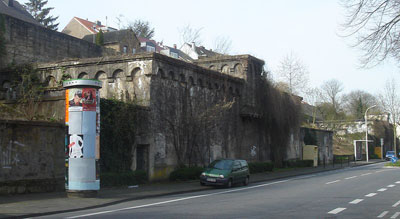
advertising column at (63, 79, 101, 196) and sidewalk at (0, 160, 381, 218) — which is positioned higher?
advertising column at (63, 79, 101, 196)

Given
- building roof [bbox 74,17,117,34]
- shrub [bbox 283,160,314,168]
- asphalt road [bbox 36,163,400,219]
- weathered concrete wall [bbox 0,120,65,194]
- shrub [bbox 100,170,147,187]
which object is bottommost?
shrub [bbox 283,160,314,168]

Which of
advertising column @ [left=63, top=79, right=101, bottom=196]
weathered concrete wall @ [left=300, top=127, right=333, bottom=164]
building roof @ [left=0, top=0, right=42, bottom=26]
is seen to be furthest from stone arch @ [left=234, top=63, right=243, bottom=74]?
building roof @ [left=0, top=0, right=42, bottom=26]

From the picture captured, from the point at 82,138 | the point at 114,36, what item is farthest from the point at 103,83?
the point at 114,36

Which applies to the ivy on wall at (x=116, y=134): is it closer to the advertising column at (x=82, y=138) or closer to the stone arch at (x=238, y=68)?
the advertising column at (x=82, y=138)

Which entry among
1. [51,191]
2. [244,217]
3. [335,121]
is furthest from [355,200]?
[335,121]

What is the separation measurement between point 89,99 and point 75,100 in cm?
51

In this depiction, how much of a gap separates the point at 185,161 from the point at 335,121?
190 feet

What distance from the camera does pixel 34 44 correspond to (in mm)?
31031

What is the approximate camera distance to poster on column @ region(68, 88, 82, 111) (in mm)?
16828

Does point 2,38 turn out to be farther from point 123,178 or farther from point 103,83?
point 123,178

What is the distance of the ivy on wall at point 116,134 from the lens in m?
21.2

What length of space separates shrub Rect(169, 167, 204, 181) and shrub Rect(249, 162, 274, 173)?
8082 mm

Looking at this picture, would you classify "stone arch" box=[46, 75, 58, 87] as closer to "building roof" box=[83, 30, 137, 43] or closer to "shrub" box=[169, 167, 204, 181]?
"shrub" box=[169, 167, 204, 181]

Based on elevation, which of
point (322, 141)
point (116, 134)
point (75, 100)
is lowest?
point (322, 141)
